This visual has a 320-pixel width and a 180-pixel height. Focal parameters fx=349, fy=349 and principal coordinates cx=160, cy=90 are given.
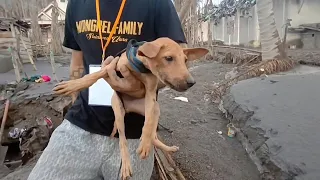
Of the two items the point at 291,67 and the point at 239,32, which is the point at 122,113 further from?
the point at 239,32

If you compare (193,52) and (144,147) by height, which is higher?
(193,52)

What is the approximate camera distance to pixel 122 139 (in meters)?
1.27

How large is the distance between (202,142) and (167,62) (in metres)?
3.22

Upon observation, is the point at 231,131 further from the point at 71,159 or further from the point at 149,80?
the point at 149,80

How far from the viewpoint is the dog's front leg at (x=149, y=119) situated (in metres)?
1.17

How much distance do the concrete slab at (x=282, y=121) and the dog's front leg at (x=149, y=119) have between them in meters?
1.68

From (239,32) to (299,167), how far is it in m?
15.4

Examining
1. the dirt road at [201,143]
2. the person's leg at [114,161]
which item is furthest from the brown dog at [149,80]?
the dirt road at [201,143]

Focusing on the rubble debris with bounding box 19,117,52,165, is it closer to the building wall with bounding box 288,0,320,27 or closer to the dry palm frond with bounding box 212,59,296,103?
the dry palm frond with bounding box 212,59,296,103

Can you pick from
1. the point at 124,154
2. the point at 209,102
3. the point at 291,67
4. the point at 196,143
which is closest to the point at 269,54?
the point at 291,67

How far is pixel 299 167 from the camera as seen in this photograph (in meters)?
2.56

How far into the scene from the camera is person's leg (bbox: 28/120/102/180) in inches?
68.5

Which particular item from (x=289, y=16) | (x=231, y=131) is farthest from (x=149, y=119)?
(x=289, y=16)

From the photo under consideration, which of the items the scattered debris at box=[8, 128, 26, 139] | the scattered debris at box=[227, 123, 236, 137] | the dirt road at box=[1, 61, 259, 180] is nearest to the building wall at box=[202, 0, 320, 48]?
the dirt road at box=[1, 61, 259, 180]
